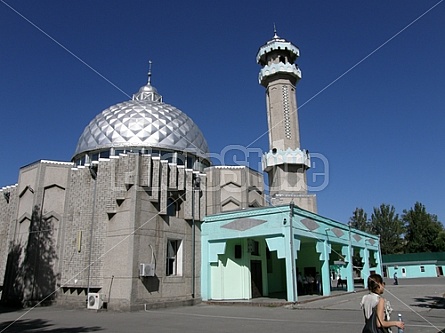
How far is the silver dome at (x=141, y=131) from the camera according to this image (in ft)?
72.9

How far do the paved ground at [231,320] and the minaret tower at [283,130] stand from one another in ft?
40.9

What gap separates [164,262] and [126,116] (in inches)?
429

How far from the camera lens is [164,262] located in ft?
54.0

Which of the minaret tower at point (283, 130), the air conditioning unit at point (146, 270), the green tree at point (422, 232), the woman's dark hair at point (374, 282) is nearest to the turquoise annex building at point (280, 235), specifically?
the minaret tower at point (283, 130)

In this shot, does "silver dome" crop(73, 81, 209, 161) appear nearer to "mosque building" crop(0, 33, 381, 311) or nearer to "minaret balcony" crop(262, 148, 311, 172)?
"mosque building" crop(0, 33, 381, 311)

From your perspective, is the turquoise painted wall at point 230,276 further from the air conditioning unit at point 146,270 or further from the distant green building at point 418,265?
the distant green building at point 418,265

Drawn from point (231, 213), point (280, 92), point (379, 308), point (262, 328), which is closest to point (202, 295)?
point (231, 213)

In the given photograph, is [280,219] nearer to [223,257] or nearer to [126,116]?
[223,257]

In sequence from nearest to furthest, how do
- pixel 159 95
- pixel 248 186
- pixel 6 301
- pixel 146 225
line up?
pixel 146 225
pixel 6 301
pixel 248 186
pixel 159 95

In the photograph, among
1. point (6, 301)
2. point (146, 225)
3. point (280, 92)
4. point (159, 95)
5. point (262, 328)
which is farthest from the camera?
point (159, 95)

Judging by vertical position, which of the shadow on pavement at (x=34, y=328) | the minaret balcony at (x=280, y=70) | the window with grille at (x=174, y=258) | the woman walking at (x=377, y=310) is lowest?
the shadow on pavement at (x=34, y=328)

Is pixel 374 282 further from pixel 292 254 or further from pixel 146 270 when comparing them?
pixel 146 270

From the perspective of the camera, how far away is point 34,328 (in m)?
10.5

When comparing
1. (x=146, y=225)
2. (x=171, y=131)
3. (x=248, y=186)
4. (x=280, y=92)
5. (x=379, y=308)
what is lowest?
(x=379, y=308)
